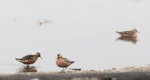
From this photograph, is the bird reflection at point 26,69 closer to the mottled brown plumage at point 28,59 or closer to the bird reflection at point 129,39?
the mottled brown plumage at point 28,59

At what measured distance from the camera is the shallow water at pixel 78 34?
1006cm

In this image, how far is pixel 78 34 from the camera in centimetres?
1300

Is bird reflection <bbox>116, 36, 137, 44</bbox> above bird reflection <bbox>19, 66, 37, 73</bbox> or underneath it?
above

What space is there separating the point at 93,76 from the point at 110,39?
7262 mm

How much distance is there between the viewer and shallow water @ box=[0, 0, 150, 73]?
10.1m

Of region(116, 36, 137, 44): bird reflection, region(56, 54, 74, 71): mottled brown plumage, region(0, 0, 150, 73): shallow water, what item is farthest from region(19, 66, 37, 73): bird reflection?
region(116, 36, 137, 44): bird reflection

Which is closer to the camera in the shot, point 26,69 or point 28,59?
point 26,69

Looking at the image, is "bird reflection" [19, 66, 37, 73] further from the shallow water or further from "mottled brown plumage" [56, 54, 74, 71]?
"mottled brown plumage" [56, 54, 74, 71]

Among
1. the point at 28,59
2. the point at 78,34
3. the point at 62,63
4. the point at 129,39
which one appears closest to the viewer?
the point at 62,63

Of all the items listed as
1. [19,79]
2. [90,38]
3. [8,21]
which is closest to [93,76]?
[19,79]

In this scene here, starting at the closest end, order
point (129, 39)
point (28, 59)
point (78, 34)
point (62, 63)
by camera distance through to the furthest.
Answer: point (62, 63), point (28, 59), point (78, 34), point (129, 39)

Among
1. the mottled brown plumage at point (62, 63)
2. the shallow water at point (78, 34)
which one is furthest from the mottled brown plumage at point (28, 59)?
the mottled brown plumage at point (62, 63)

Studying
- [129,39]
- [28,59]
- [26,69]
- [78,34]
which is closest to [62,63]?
[26,69]

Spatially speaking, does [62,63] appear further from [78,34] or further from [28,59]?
[78,34]
